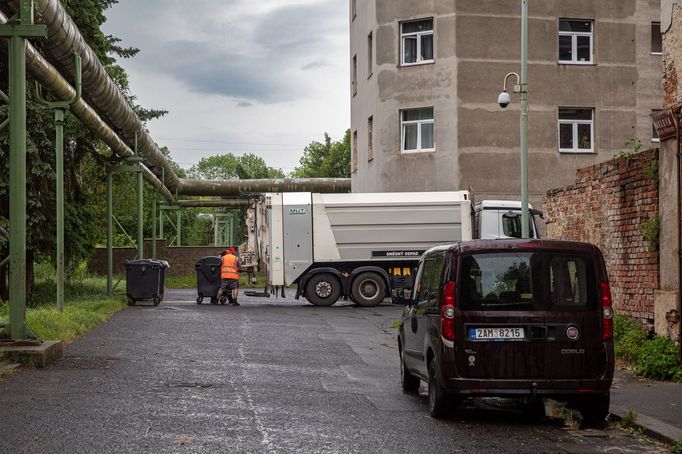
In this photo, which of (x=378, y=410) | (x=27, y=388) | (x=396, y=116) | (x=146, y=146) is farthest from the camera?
(x=396, y=116)

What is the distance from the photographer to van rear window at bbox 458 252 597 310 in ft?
29.8

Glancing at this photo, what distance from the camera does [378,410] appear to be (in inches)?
382

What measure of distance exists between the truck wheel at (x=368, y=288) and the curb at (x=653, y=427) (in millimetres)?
18313

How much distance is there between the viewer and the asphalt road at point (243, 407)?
7777 mm

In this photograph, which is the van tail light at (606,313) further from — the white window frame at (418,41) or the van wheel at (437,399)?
the white window frame at (418,41)

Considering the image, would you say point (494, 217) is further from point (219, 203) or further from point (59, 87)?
point (219, 203)

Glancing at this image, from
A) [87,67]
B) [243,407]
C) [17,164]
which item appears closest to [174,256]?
[87,67]

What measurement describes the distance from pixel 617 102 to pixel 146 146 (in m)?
15.7

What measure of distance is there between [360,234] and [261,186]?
73.0ft

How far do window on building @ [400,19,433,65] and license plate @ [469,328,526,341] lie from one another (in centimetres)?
2440

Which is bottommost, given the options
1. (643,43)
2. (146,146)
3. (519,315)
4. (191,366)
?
(191,366)

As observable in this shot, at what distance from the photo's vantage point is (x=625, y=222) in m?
14.3

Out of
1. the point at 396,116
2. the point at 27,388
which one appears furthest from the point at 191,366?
the point at 396,116

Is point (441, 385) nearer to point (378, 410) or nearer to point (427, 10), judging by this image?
point (378, 410)
